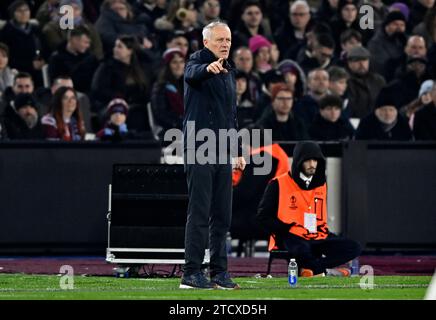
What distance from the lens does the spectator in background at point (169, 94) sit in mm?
21172

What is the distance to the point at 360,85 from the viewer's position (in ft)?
75.4

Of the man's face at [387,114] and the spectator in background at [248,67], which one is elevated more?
the spectator in background at [248,67]

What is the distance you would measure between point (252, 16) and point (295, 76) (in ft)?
6.93

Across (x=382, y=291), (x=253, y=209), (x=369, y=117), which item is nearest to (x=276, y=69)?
(x=369, y=117)

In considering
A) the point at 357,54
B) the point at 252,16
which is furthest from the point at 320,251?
the point at 252,16

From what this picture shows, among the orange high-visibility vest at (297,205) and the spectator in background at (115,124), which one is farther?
the spectator in background at (115,124)

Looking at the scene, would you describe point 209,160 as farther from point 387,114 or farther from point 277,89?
point 387,114

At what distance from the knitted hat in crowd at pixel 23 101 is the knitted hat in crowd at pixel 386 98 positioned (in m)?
4.76

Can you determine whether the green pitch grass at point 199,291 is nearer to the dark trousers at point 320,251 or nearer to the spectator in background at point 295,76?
the dark trousers at point 320,251

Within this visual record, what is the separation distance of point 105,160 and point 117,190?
3.77 m

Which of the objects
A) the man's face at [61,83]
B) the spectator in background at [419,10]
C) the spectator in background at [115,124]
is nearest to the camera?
the spectator in background at [115,124]

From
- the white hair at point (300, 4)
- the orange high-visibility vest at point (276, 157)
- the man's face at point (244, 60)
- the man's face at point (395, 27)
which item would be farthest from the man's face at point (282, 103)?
the man's face at point (395, 27)

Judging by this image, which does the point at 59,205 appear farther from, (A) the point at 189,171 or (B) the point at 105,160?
(A) the point at 189,171

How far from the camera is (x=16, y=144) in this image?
19906mm
